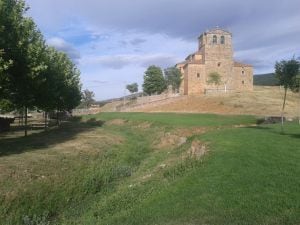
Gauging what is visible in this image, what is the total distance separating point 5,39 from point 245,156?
48.1ft

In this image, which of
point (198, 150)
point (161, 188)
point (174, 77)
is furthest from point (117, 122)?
point (174, 77)

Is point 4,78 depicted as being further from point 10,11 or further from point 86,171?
point 86,171

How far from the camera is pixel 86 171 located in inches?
966

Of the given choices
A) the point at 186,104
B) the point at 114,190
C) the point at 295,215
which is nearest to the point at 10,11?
the point at 114,190

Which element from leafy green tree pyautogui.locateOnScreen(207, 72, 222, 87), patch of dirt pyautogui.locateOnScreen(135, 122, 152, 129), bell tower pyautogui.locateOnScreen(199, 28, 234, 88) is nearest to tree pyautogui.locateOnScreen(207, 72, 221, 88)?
leafy green tree pyautogui.locateOnScreen(207, 72, 222, 87)

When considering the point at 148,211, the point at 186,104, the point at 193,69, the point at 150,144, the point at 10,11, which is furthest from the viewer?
the point at 193,69

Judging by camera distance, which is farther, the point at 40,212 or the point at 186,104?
the point at 186,104

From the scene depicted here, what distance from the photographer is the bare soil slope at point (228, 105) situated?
78213 millimetres

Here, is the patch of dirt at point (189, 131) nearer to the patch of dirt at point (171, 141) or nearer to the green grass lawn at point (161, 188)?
the patch of dirt at point (171, 141)

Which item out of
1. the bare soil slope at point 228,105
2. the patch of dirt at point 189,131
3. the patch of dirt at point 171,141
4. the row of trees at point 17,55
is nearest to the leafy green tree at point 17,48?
the row of trees at point 17,55

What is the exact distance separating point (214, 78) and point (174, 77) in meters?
14.2

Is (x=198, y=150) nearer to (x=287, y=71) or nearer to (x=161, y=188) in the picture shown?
(x=161, y=188)

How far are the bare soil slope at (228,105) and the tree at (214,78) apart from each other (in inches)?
564

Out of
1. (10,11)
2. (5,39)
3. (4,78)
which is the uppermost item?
(10,11)
